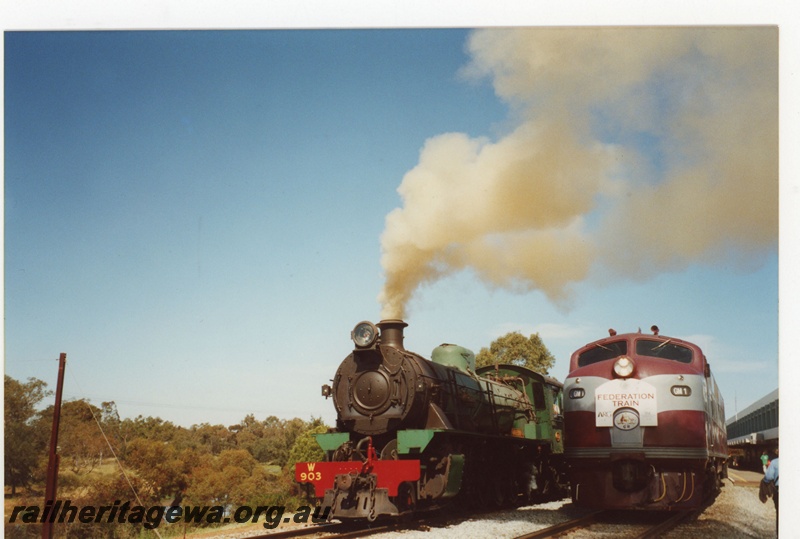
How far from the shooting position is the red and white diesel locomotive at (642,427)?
33.6 feet

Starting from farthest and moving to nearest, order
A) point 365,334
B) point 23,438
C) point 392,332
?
1. point 23,438
2. point 392,332
3. point 365,334

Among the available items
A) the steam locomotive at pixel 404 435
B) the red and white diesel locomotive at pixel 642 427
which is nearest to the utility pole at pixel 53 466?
the steam locomotive at pixel 404 435

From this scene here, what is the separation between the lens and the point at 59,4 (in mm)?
9953

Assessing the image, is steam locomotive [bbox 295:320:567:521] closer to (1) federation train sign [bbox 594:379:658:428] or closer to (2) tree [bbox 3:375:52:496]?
(1) federation train sign [bbox 594:379:658:428]

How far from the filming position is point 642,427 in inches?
409

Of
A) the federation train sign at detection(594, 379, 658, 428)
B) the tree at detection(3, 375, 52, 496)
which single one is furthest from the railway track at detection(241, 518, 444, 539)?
the tree at detection(3, 375, 52, 496)

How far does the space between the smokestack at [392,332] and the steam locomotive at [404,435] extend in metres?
0.02

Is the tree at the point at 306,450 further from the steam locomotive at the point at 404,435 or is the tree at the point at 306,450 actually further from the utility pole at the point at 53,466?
the utility pole at the point at 53,466

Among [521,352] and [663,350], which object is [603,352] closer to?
[663,350]

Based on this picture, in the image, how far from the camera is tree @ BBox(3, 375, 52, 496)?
15.2 metres

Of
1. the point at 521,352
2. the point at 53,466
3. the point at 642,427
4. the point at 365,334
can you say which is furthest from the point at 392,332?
the point at 521,352

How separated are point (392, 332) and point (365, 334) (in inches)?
24.8
